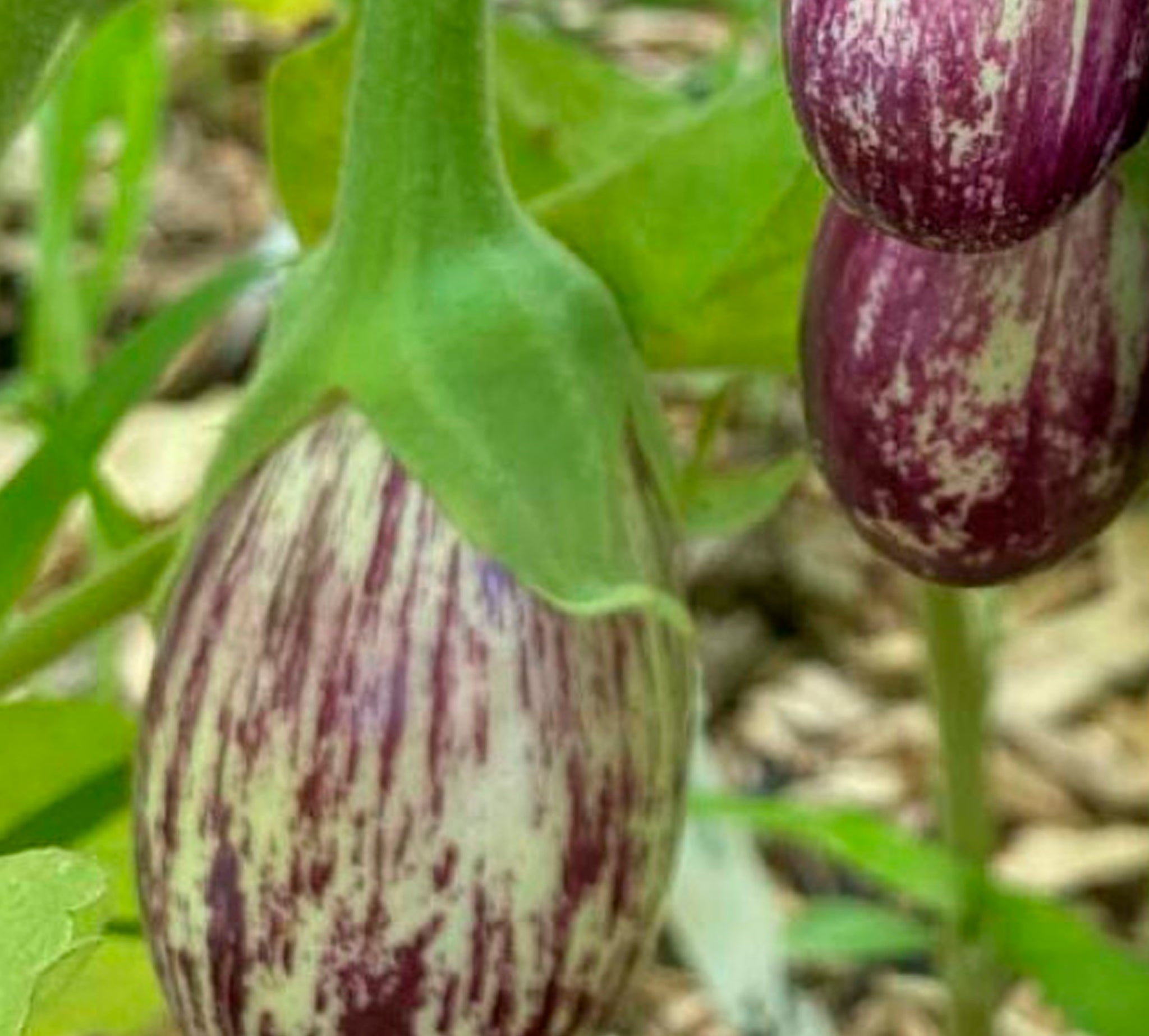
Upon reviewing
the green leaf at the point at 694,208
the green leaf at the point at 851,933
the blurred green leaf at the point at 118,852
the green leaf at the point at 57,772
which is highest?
the green leaf at the point at 694,208

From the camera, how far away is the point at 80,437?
841 mm

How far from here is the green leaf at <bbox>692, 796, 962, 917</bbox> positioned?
38.8 inches

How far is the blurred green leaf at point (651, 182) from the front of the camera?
717 millimetres

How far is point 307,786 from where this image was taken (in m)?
0.62

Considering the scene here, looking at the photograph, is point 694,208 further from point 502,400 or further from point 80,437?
point 80,437

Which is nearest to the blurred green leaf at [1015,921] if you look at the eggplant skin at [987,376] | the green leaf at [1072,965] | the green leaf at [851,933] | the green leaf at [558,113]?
the green leaf at [1072,965]

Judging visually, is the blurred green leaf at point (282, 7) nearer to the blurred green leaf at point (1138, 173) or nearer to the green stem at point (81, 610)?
the green stem at point (81, 610)

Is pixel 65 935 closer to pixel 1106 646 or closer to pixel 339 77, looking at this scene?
pixel 339 77

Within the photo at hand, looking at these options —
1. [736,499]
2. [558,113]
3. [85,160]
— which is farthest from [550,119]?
[85,160]

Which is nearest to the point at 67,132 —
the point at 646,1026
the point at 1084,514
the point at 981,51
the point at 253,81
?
the point at 646,1026

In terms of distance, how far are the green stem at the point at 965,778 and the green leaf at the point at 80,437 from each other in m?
0.21

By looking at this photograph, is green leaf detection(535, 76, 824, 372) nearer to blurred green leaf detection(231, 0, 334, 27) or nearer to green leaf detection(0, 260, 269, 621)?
green leaf detection(0, 260, 269, 621)

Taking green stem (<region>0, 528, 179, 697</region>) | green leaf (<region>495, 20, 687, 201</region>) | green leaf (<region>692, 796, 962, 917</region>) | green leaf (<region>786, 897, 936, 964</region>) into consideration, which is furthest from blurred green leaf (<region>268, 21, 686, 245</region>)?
green leaf (<region>786, 897, 936, 964</region>)

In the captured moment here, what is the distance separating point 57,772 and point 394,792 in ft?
0.69
